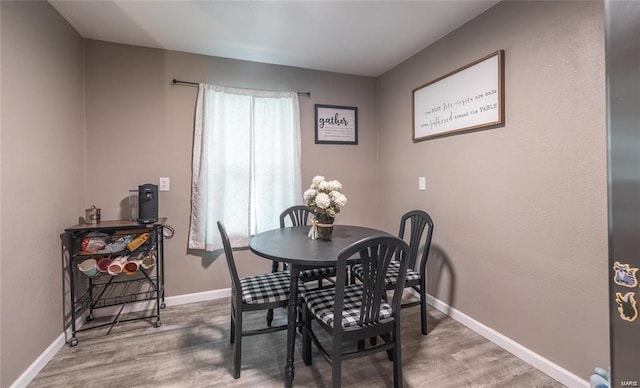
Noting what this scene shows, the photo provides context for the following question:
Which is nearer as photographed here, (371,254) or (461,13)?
(371,254)

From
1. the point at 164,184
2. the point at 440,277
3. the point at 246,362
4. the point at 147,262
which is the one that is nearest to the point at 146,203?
the point at 164,184

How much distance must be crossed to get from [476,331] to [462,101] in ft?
5.90

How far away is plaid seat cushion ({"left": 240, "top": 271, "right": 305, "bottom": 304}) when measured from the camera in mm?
1715

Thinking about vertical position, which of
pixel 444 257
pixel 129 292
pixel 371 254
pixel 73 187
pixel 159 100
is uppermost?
pixel 159 100

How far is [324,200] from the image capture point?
75.4 inches

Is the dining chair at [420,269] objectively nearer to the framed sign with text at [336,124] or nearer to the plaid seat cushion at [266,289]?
Answer: the plaid seat cushion at [266,289]

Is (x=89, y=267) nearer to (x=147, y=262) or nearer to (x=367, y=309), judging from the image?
(x=147, y=262)

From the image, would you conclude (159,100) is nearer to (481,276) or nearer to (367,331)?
(367,331)

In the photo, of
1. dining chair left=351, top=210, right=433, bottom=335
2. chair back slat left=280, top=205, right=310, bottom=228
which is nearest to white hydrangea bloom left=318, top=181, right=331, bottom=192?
dining chair left=351, top=210, right=433, bottom=335

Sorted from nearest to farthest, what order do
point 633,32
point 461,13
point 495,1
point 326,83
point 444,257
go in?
point 633,32 < point 495,1 < point 461,13 < point 444,257 < point 326,83

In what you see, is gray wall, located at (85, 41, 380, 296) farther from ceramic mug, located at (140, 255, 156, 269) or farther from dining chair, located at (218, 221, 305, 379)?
dining chair, located at (218, 221, 305, 379)

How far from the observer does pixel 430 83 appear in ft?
8.37

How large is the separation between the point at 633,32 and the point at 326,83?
2714mm

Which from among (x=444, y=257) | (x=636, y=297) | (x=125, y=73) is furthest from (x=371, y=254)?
(x=125, y=73)
